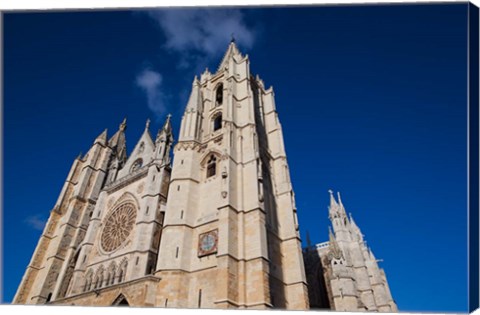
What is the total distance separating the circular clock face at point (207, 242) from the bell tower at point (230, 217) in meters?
0.05

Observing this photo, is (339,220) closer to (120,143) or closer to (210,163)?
(210,163)

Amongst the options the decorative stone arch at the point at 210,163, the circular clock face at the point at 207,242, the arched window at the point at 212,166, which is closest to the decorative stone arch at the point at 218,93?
the decorative stone arch at the point at 210,163

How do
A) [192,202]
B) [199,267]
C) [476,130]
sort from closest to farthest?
[476,130] < [199,267] < [192,202]

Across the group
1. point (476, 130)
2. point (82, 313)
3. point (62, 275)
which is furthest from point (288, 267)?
point (62, 275)

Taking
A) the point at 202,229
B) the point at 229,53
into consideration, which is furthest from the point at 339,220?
the point at 229,53

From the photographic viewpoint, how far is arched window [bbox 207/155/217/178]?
17.6 meters

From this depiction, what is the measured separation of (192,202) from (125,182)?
727cm

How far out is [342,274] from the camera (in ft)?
65.7

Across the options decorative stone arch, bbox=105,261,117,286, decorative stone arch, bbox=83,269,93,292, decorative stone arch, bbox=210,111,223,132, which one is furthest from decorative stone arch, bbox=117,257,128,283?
decorative stone arch, bbox=210,111,223,132

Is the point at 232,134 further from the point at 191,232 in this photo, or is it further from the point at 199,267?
the point at 199,267

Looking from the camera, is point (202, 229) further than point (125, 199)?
No

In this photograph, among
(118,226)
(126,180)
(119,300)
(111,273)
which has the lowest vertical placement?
(119,300)

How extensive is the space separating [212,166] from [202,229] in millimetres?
4239

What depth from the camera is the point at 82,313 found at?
28.1 ft
